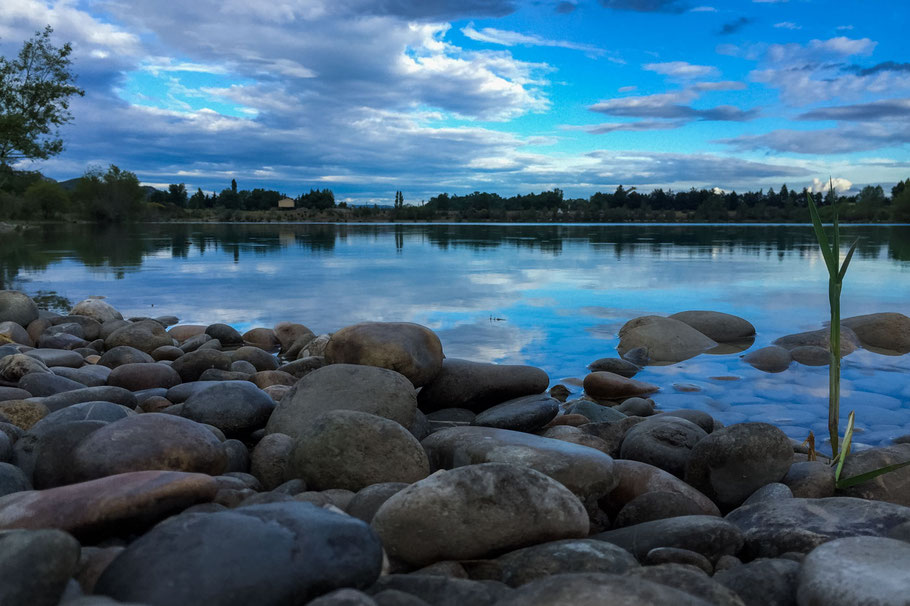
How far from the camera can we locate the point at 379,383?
522cm

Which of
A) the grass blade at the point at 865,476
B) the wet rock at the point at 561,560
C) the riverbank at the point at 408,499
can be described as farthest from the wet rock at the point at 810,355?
the wet rock at the point at 561,560

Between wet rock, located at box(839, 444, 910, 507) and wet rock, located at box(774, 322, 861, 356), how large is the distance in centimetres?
620

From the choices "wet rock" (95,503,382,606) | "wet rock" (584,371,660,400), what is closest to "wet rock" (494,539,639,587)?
"wet rock" (95,503,382,606)

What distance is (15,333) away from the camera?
953 centimetres

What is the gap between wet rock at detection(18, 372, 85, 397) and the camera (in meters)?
6.06

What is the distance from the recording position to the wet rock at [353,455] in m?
3.94

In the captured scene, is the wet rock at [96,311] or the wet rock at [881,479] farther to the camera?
the wet rock at [96,311]

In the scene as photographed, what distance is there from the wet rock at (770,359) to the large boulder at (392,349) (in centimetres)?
529

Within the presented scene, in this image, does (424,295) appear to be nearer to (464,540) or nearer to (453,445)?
(453,445)

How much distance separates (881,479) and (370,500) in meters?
3.35

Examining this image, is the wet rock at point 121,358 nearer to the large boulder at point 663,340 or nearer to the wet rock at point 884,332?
the large boulder at point 663,340

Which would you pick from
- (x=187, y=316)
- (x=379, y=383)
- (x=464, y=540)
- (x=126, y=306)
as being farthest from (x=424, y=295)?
(x=464, y=540)

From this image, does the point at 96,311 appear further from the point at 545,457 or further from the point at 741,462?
the point at 741,462

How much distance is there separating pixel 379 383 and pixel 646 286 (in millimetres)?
14672
